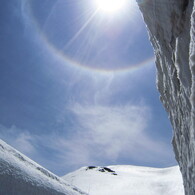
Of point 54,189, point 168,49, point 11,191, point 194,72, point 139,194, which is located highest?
point 139,194

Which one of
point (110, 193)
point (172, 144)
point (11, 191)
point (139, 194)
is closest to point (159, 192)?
point (139, 194)

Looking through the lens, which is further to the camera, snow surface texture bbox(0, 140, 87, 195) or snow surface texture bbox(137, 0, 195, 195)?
snow surface texture bbox(0, 140, 87, 195)

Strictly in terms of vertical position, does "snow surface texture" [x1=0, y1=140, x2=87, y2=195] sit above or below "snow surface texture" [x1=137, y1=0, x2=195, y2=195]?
below

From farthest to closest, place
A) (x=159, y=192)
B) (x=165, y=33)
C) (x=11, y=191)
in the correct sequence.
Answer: (x=159, y=192) → (x=165, y=33) → (x=11, y=191)

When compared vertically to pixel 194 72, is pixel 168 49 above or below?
above

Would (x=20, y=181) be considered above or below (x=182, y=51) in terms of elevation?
below

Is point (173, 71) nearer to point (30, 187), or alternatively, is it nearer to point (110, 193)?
point (30, 187)

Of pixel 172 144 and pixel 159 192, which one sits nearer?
pixel 172 144

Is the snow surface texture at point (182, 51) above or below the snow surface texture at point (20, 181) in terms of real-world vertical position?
above

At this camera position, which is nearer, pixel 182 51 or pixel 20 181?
pixel 182 51

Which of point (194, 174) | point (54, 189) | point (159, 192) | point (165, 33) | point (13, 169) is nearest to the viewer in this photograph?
point (194, 174)

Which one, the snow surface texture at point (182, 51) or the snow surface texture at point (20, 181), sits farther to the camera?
the snow surface texture at point (20, 181)

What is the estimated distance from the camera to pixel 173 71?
4.78 m

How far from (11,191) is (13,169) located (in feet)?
1.51
